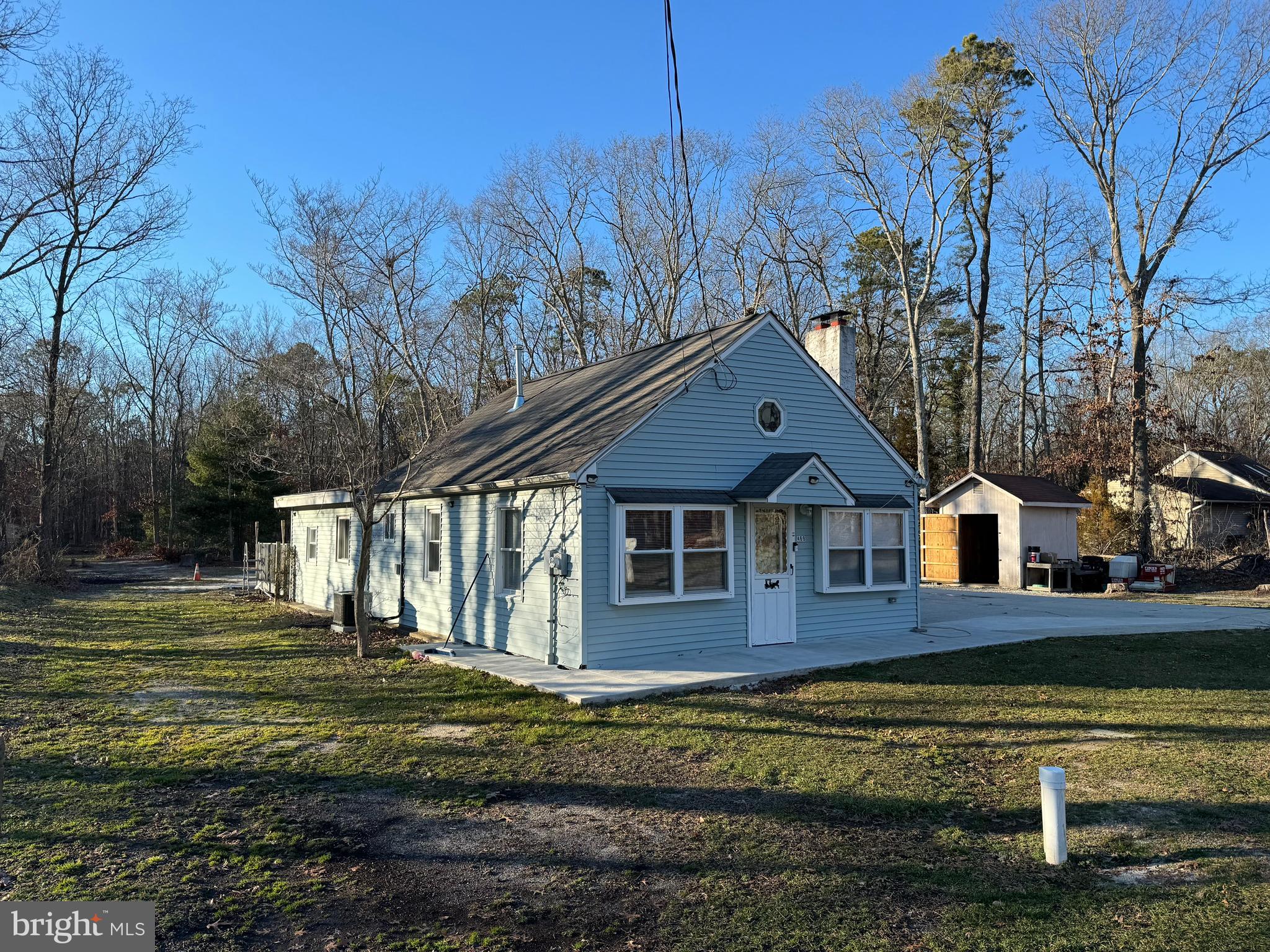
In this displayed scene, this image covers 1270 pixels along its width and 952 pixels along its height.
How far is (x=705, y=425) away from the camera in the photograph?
12.3 m

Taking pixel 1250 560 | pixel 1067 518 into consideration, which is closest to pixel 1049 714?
pixel 1067 518

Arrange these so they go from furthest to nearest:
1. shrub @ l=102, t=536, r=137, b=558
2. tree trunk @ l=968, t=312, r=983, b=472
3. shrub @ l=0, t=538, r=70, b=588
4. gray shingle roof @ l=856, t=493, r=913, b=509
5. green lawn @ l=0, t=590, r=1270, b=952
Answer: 1. shrub @ l=102, t=536, r=137, b=558
2. tree trunk @ l=968, t=312, r=983, b=472
3. shrub @ l=0, t=538, r=70, b=588
4. gray shingle roof @ l=856, t=493, r=913, b=509
5. green lawn @ l=0, t=590, r=1270, b=952

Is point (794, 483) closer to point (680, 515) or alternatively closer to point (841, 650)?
point (680, 515)

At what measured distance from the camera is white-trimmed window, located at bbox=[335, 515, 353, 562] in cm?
1789

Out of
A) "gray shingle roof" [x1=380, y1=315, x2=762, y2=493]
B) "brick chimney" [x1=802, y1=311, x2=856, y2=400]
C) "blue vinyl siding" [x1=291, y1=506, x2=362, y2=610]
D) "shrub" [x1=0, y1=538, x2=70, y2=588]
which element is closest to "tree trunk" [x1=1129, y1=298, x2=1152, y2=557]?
"brick chimney" [x1=802, y1=311, x2=856, y2=400]

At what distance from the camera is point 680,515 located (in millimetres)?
11570

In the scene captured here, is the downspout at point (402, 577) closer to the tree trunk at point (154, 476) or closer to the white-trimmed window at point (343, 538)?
the white-trimmed window at point (343, 538)

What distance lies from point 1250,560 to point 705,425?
2240cm

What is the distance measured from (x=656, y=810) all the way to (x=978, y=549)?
22756 mm

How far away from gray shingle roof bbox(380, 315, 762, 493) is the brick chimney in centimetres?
212

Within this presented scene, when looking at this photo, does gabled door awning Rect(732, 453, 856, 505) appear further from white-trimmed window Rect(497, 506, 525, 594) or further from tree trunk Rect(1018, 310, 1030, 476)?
tree trunk Rect(1018, 310, 1030, 476)

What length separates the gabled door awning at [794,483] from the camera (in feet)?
39.4

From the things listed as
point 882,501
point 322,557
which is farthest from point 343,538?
point 882,501

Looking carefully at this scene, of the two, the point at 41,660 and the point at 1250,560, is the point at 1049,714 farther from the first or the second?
the point at 1250,560
